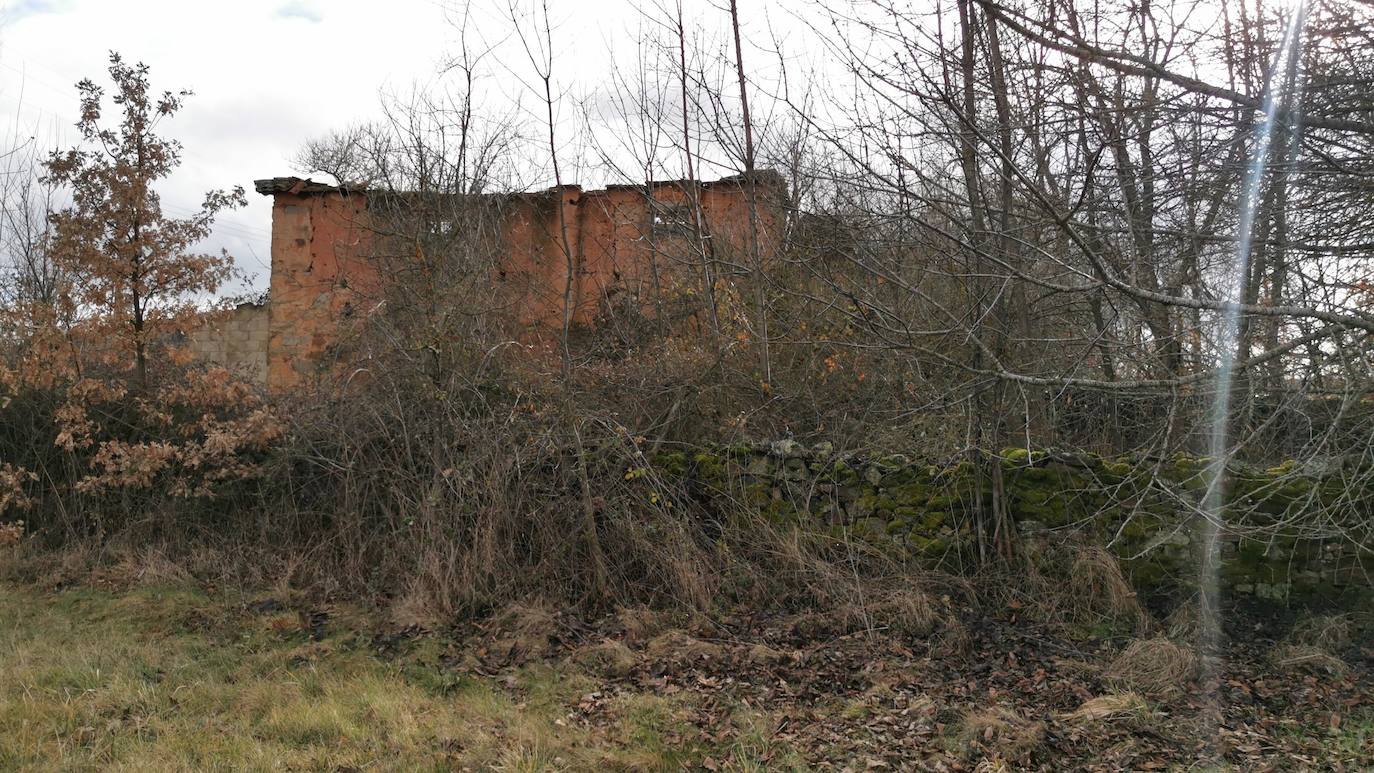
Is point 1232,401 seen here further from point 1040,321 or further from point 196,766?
point 196,766

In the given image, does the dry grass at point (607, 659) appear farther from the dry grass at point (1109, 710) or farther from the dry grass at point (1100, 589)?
the dry grass at point (1100, 589)

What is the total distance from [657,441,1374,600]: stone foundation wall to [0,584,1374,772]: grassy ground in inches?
37.9

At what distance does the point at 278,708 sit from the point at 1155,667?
16.9 feet

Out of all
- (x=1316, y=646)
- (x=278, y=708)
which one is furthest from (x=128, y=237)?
(x=1316, y=646)

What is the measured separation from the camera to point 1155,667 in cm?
555

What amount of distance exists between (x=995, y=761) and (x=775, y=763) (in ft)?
3.46

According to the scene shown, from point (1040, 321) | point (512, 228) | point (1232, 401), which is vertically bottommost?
point (1232, 401)

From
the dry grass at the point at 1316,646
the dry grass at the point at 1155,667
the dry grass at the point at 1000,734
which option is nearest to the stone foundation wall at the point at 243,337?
the dry grass at the point at 1000,734

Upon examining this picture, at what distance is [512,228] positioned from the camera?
1307cm

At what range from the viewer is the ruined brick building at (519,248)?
36.5ft

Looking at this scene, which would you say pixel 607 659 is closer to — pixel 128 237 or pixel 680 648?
pixel 680 648

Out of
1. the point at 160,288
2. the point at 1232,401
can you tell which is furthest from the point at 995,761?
the point at 160,288

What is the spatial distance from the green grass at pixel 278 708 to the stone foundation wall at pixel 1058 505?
256cm

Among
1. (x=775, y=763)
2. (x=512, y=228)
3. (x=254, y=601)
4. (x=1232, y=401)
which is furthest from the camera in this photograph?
(x=512, y=228)
